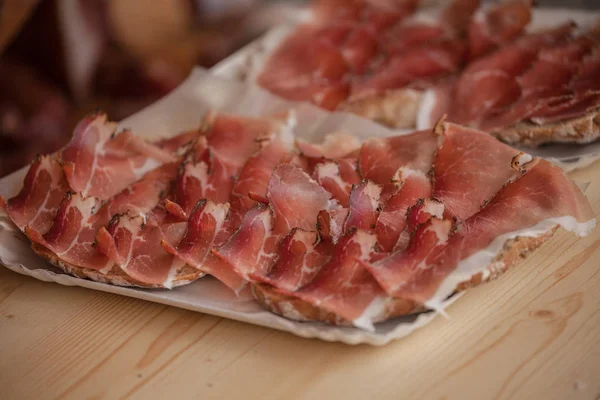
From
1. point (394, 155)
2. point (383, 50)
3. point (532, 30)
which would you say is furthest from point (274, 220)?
point (532, 30)

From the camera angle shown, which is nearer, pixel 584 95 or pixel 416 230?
pixel 416 230

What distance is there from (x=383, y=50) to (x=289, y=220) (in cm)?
129

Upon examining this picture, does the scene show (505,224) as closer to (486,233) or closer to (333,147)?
(486,233)

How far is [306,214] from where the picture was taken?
159 centimetres

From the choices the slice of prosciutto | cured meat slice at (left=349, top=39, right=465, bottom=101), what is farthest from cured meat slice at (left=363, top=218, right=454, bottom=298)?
cured meat slice at (left=349, top=39, right=465, bottom=101)

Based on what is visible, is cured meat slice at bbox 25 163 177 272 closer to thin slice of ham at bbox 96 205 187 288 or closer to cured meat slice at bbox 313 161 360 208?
thin slice of ham at bbox 96 205 187 288

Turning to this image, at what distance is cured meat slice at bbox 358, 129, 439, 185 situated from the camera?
1713 mm

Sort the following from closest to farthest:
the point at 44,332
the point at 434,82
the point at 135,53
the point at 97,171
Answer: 1. the point at 44,332
2. the point at 97,171
3. the point at 434,82
4. the point at 135,53

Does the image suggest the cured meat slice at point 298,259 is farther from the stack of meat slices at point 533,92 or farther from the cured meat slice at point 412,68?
the cured meat slice at point 412,68

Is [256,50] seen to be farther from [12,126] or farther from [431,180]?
[12,126]

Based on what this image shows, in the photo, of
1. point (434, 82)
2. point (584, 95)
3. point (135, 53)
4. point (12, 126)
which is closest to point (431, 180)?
point (584, 95)

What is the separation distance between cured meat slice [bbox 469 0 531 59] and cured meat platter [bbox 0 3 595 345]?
0.62 meters

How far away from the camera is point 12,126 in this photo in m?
3.77

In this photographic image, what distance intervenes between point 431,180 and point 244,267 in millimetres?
524
